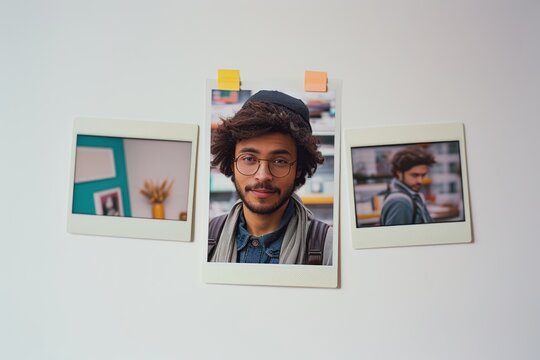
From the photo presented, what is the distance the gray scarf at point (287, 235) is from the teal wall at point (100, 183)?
24 centimetres

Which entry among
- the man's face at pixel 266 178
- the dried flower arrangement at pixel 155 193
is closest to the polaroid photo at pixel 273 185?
the man's face at pixel 266 178

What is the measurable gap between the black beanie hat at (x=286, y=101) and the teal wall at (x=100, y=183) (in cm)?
34

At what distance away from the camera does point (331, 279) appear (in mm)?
1071

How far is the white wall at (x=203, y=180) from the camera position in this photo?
3.54 feet

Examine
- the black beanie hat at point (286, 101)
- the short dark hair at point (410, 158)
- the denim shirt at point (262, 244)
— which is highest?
the black beanie hat at point (286, 101)

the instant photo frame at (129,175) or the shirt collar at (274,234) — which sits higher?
the instant photo frame at (129,175)

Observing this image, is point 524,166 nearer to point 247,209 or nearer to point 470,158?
point 470,158

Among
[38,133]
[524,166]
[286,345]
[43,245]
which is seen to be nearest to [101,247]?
[43,245]

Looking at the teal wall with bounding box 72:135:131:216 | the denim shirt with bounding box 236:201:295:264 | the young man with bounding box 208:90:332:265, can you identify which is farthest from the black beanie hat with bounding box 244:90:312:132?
the teal wall with bounding box 72:135:131:216

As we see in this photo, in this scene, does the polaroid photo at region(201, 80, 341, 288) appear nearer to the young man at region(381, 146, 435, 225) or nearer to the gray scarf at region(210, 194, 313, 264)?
the gray scarf at region(210, 194, 313, 264)

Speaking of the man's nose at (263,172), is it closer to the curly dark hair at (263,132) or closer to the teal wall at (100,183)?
the curly dark hair at (263,132)

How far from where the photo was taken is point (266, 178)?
3.51 feet

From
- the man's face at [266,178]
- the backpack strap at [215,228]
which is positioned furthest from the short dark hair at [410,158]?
the backpack strap at [215,228]

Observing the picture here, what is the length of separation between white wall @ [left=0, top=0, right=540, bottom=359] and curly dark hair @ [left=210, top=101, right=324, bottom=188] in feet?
0.18
